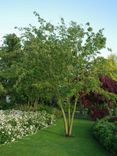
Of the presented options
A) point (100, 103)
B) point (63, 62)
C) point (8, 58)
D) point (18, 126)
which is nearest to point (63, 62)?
point (63, 62)

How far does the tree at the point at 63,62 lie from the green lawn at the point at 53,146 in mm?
1198

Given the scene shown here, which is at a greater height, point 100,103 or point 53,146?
point 100,103

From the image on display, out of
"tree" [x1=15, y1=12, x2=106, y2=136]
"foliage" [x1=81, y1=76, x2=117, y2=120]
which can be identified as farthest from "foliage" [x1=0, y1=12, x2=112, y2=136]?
"foliage" [x1=81, y1=76, x2=117, y2=120]

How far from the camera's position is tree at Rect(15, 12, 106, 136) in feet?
55.4

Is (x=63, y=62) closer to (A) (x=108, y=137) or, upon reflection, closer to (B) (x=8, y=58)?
(A) (x=108, y=137)

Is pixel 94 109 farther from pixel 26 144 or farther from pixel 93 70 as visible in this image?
pixel 26 144

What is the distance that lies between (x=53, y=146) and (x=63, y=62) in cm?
423

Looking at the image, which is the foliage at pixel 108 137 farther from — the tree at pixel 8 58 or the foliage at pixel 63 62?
the tree at pixel 8 58

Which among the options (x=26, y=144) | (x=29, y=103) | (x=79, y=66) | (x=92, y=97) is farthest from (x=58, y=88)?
(x=29, y=103)

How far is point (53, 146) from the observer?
14.1 m

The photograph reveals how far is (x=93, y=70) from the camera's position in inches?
687

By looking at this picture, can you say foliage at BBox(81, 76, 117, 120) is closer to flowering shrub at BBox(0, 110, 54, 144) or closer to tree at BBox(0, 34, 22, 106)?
flowering shrub at BBox(0, 110, 54, 144)

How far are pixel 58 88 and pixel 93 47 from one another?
2.45 m

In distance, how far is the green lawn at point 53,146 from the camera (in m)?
12.7
